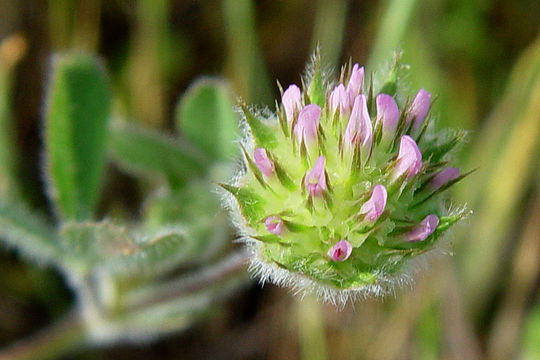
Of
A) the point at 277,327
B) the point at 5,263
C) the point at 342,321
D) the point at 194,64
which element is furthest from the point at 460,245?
the point at 5,263

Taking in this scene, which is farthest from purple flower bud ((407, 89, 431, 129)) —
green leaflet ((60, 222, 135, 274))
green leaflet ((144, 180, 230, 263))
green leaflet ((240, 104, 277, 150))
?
green leaflet ((144, 180, 230, 263))

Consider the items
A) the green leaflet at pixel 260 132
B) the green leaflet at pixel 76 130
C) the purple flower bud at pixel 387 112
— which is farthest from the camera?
the green leaflet at pixel 76 130

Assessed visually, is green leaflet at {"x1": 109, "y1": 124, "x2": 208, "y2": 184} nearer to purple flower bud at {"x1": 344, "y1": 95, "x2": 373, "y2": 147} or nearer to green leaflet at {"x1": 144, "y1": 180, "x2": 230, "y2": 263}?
green leaflet at {"x1": 144, "y1": 180, "x2": 230, "y2": 263}

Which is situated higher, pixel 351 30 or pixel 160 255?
pixel 351 30

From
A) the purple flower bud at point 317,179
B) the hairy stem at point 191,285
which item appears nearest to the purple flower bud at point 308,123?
the purple flower bud at point 317,179

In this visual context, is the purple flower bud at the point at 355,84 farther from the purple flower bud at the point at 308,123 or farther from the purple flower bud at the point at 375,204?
the purple flower bud at the point at 375,204

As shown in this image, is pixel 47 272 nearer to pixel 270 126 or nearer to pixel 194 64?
pixel 194 64

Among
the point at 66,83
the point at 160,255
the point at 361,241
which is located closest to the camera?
the point at 361,241

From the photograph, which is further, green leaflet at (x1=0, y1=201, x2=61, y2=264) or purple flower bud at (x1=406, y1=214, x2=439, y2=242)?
green leaflet at (x1=0, y1=201, x2=61, y2=264)
